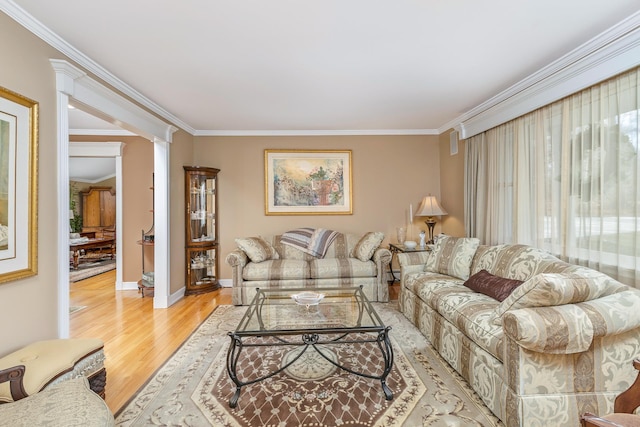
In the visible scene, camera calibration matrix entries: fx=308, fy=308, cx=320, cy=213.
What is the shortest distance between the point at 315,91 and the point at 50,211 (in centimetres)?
253

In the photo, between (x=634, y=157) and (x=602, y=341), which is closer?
(x=602, y=341)

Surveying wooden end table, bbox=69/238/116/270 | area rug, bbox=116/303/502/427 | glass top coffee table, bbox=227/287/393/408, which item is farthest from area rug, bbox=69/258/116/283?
glass top coffee table, bbox=227/287/393/408

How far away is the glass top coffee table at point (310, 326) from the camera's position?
2094mm

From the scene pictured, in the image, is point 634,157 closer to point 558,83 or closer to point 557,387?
point 558,83

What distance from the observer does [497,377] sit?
1.84 meters

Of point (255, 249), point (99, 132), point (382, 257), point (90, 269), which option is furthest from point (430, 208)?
point (90, 269)

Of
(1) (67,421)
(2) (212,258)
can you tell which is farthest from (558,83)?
(2) (212,258)

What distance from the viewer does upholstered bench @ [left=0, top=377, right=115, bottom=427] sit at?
1233 mm

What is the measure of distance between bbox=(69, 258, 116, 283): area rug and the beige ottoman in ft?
15.4

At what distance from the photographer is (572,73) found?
258cm

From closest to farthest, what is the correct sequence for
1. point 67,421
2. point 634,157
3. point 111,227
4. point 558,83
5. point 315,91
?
point 67,421
point 634,157
point 558,83
point 315,91
point 111,227

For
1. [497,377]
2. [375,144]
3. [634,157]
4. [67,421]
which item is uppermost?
[375,144]

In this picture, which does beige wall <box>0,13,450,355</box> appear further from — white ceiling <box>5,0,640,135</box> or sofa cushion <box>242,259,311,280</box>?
white ceiling <box>5,0,640,135</box>

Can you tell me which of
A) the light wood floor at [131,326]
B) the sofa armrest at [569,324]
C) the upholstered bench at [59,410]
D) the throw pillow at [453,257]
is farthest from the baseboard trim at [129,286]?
the sofa armrest at [569,324]
